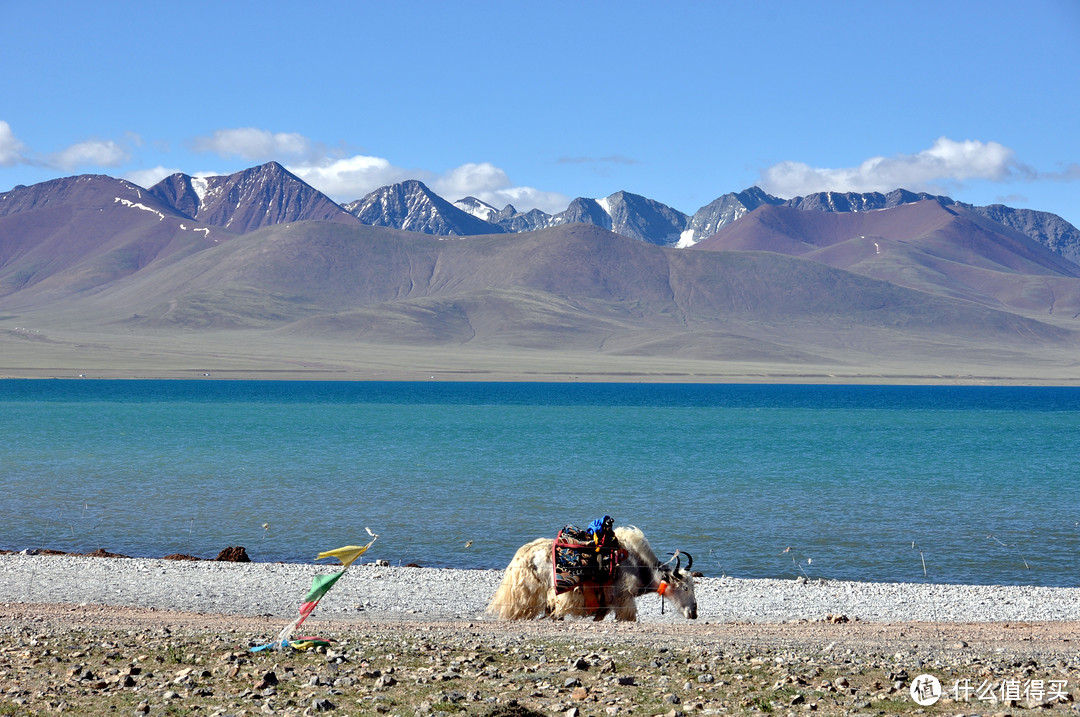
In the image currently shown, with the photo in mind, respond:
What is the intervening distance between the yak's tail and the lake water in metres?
7.44

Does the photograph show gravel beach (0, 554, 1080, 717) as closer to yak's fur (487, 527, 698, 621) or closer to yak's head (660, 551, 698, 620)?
yak's fur (487, 527, 698, 621)

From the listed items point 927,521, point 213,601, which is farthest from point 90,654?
point 927,521

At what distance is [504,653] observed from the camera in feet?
29.6

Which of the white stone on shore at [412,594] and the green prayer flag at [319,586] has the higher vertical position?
the green prayer flag at [319,586]

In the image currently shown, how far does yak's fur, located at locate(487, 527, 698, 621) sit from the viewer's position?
33.3ft

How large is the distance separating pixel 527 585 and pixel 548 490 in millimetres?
19178

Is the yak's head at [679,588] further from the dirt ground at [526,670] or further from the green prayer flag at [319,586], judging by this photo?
the green prayer flag at [319,586]

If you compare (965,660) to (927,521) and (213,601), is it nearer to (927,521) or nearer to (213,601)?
(213,601)

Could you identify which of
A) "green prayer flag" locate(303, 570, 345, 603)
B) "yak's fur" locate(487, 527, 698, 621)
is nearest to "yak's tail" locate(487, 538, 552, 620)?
"yak's fur" locate(487, 527, 698, 621)

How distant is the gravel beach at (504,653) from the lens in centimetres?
718

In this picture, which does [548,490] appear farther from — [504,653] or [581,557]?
[504,653]

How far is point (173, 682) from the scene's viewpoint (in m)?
7.61

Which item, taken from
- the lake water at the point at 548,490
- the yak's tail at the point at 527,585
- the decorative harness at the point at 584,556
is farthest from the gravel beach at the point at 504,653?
the lake water at the point at 548,490

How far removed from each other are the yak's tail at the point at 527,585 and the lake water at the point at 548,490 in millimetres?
7439
